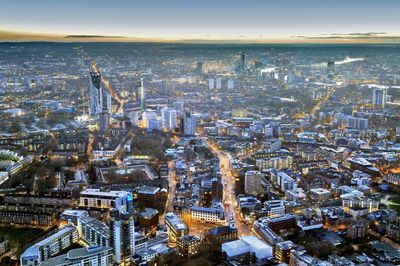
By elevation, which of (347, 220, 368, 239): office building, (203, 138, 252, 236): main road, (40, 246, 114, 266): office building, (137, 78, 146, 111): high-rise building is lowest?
(203, 138, 252, 236): main road

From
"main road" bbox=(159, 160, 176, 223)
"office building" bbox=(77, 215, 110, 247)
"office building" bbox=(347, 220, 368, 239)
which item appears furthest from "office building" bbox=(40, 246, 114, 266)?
"office building" bbox=(347, 220, 368, 239)

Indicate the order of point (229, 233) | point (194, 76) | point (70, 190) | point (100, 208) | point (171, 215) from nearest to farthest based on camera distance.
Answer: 1. point (229, 233)
2. point (171, 215)
3. point (100, 208)
4. point (70, 190)
5. point (194, 76)

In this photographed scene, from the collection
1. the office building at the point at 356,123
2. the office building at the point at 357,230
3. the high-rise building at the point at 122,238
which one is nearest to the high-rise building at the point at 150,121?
the office building at the point at 356,123

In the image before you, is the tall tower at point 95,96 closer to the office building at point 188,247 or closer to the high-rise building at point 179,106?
the high-rise building at point 179,106

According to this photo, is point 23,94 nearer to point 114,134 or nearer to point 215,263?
point 114,134

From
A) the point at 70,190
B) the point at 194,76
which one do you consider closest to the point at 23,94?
the point at 194,76

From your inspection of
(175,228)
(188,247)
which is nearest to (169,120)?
(175,228)

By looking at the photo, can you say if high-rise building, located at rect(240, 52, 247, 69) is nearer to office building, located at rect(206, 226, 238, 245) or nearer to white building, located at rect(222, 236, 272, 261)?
office building, located at rect(206, 226, 238, 245)

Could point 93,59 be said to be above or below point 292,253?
above
